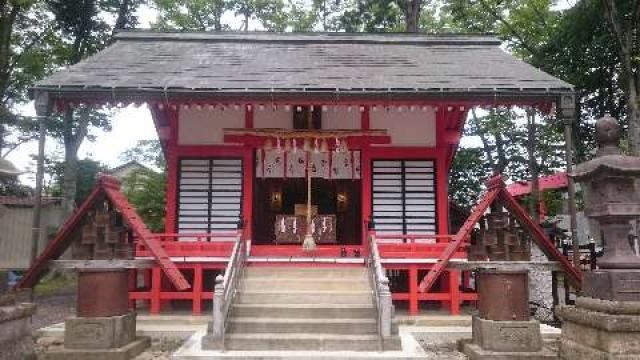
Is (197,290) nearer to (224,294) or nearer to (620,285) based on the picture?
(224,294)

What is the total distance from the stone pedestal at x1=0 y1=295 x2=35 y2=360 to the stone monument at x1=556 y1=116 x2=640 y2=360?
762cm

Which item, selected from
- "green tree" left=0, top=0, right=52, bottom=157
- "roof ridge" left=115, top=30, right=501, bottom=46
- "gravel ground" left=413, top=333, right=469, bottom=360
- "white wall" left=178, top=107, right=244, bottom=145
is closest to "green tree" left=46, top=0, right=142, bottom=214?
"green tree" left=0, top=0, right=52, bottom=157

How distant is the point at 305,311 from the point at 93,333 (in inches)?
133

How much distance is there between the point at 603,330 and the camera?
22.2 feet

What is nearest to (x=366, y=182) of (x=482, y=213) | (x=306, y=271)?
(x=306, y=271)

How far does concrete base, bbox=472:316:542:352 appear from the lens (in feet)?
25.9

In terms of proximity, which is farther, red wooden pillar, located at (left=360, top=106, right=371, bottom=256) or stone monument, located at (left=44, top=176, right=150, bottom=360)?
red wooden pillar, located at (left=360, top=106, right=371, bottom=256)

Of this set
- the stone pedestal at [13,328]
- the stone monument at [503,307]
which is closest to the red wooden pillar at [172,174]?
the stone pedestal at [13,328]

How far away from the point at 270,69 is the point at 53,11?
1635cm

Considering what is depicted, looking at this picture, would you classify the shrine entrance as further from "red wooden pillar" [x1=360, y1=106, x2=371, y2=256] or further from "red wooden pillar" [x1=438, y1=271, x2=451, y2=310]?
"red wooden pillar" [x1=438, y1=271, x2=451, y2=310]

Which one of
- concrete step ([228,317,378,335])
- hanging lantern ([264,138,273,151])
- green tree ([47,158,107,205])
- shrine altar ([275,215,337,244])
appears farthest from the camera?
green tree ([47,158,107,205])

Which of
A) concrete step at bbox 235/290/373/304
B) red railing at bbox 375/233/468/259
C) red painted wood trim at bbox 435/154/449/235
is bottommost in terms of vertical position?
concrete step at bbox 235/290/373/304

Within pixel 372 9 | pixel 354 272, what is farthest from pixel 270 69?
pixel 372 9

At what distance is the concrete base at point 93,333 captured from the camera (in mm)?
7961
